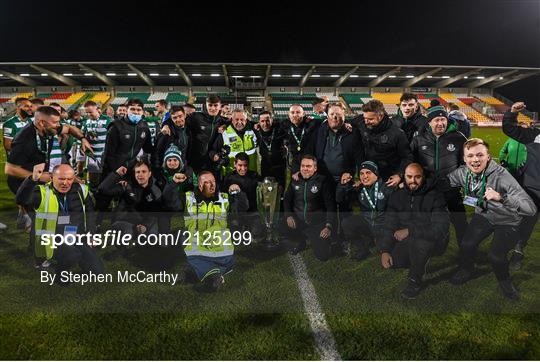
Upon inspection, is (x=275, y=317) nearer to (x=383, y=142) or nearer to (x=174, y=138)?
(x=383, y=142)

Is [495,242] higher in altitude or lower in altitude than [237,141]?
lower

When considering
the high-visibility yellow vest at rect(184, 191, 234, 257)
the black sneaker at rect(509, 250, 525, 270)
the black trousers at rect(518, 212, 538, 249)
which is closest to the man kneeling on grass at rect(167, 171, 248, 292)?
the high-visibility yellow vest at rect(184, 191, 234, 257)

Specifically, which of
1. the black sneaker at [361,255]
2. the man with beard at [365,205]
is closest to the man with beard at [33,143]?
the man with beard at [365,205]

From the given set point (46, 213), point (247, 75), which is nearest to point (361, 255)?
point (46, 213)

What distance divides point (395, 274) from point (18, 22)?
17.9ft

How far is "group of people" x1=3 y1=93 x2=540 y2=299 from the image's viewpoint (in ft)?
10.8

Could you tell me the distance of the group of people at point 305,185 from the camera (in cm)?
328

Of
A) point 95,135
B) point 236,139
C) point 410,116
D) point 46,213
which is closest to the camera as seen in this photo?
point 46,213

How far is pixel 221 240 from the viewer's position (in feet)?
11.4

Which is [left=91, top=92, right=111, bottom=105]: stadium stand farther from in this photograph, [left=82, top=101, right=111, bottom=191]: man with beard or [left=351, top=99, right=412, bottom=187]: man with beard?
[left=351, top=99, right=412, bottom=187]: man with beard

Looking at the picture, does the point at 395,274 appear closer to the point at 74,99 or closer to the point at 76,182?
the point at 76,182

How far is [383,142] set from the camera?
4.05 meters

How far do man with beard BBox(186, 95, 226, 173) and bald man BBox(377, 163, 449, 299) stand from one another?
281 cm

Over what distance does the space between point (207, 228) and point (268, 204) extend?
4.07 ft
